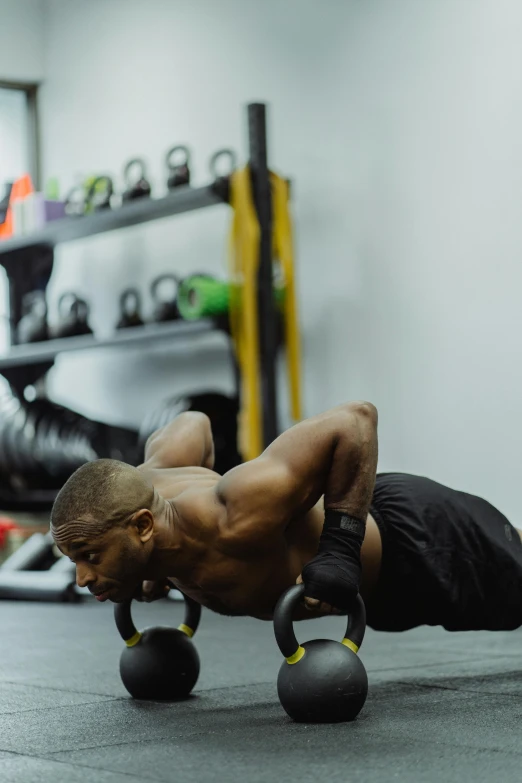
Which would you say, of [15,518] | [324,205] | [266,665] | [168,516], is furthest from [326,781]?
[15,518]

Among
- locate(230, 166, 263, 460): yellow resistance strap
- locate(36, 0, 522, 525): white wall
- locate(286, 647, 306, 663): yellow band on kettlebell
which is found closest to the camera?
locate(286, 647, 306, 663): yellow band on kettlebell

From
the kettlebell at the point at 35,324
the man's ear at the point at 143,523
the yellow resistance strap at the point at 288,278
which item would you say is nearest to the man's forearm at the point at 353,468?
the man's ear at the point at 143,523

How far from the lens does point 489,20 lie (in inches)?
180

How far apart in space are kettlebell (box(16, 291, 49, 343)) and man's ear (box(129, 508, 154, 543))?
163 inches

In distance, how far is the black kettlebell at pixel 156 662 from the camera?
→ 2.56 m

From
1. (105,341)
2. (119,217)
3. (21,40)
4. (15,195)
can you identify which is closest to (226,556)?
(105,341)

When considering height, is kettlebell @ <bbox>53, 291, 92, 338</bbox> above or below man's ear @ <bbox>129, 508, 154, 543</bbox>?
below

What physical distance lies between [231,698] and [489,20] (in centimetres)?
305

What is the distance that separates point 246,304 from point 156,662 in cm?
265

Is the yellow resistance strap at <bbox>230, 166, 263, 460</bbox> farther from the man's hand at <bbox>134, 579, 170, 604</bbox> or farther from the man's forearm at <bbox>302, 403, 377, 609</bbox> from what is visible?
the man's forearm at <bbox>302, 403, 377, 609</bbox>

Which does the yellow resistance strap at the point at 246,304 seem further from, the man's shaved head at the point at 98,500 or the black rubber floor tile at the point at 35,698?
the man's shaved head at the point at 98,500

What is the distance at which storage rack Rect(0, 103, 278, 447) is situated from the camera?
5105mm

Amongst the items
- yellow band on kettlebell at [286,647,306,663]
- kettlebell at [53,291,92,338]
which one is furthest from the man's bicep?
kettlebell at [53,291,92,338]

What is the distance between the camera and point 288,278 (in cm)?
518
